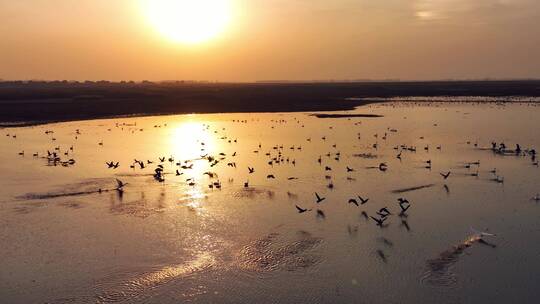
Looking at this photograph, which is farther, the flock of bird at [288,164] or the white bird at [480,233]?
the flock of bird at [288,164]

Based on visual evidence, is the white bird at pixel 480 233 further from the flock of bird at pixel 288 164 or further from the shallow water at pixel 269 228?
the flock of bird at pixel 288 164

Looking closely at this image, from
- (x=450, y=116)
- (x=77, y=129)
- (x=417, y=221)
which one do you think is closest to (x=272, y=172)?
(x=417, y=221)

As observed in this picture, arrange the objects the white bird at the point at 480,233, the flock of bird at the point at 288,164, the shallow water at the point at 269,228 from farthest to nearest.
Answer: the flock of bird at the point at 288,164 → the white bird at the point at 480,233 → the shallow water at the point at 269,228

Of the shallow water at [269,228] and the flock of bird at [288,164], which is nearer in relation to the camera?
the shallow water at [269,228]

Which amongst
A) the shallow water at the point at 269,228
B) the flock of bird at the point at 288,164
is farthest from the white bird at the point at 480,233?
the flock of bird at the point at 288,164

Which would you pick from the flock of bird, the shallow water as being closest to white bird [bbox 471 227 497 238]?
the shallow water

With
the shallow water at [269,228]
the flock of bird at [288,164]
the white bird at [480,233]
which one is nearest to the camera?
the shallow water at [269,228]

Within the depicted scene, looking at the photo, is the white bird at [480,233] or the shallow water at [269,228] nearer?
the shallow water at [269,228]

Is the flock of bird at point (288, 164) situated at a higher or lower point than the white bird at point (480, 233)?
higher

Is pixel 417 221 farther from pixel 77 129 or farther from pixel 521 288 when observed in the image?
pixel 77 129
